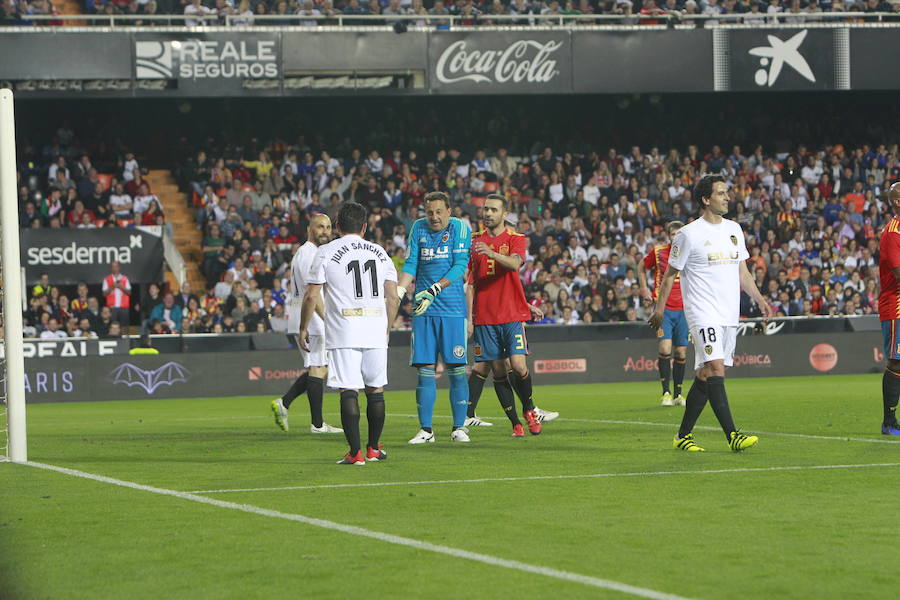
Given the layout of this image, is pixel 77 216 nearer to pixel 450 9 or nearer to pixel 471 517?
pixel 450 9

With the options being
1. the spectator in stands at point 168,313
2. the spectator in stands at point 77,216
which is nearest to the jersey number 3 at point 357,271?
the spectator in stands at point 168,313

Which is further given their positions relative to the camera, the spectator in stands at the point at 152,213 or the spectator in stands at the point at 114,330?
the spectator in stands at the point at 152,213

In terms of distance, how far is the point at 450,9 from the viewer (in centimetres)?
3356

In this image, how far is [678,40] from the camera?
3378cm

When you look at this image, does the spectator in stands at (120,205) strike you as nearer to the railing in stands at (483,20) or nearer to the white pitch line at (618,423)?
the railing in stands at (483,20)

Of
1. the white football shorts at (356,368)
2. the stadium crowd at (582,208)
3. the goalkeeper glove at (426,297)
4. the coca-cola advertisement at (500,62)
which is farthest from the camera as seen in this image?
the coca-cola advertisement at (500,62)

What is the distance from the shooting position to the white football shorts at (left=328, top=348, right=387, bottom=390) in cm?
1024

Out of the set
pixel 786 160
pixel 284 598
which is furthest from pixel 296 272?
pixel 786 160

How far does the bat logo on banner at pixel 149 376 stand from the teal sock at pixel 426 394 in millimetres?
13408

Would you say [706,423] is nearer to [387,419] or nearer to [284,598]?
[387,419]

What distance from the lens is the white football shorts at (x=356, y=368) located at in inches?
403

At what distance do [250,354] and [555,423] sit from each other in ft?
37.5

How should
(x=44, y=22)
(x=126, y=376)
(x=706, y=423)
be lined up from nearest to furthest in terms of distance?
(x=706, y=423), (x=126, y=376), (x=44, y=22)

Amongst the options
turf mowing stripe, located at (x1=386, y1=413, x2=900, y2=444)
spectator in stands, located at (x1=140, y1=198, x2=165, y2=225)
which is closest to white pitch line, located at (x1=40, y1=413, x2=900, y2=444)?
turf mowing stripe, located at (x1=386, y1=413, x2=900, y2=444)
